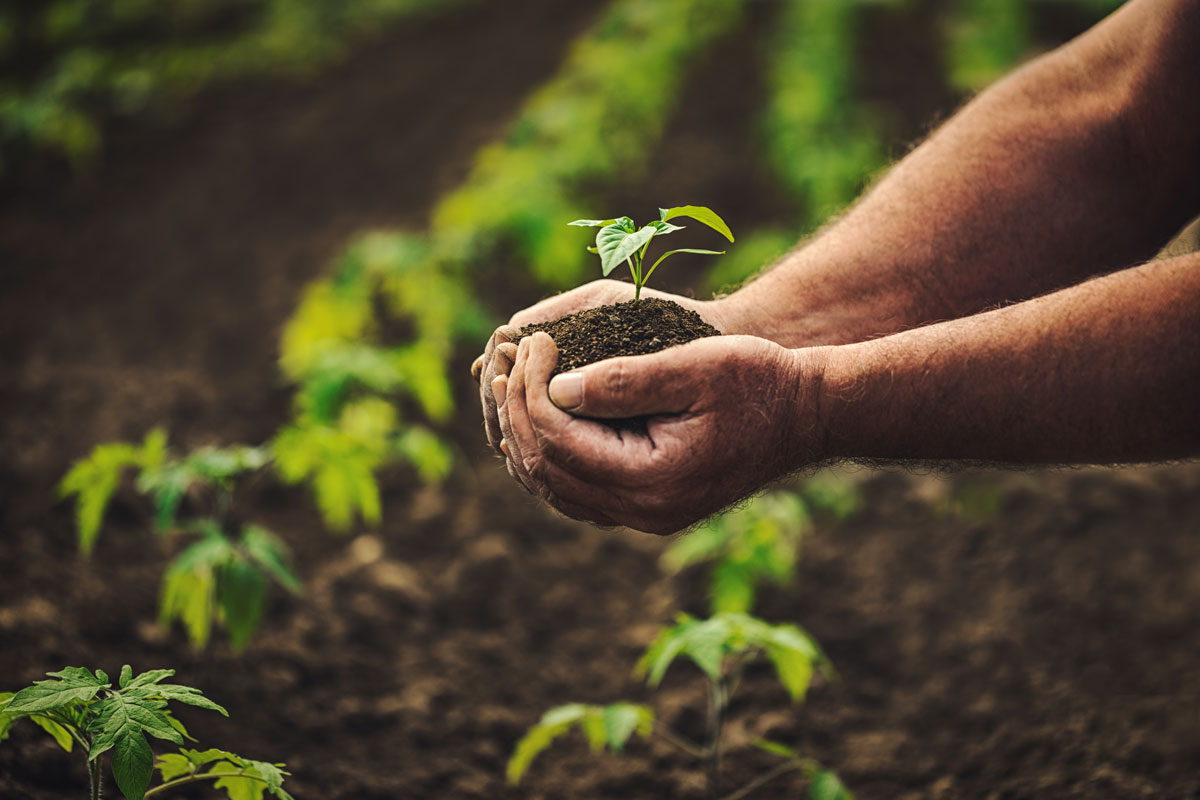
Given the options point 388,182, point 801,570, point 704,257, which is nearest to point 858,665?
point 801,570

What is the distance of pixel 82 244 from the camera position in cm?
575

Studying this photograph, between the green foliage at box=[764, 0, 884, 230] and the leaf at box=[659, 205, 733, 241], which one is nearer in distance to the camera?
the leaf at box=[659, 205, 733, 241]

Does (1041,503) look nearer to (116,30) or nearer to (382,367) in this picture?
(382,367)

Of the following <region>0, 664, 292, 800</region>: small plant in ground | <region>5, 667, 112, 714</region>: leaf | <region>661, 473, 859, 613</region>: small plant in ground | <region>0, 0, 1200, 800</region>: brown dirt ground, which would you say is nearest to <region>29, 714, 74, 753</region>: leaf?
<region>0, 664, 292, 800</region>: small plant in ground

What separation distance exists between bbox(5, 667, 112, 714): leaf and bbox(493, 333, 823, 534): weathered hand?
780 mm

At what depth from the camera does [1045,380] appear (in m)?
1.48

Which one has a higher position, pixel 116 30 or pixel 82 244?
pixel 116 30

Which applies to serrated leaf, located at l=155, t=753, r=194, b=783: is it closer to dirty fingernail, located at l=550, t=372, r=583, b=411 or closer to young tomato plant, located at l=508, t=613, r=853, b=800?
young tomato plant, located at l=508, t=613, r=853, b=800

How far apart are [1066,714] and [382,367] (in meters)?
2.40

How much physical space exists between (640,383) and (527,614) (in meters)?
1.99

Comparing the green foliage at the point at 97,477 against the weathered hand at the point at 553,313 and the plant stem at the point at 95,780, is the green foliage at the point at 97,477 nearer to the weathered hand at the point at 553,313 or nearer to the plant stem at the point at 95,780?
the plant stem at the point at 95,780

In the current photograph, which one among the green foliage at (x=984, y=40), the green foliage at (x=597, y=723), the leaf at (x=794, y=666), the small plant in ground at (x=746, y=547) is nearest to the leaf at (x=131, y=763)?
the green foliage at (x=597, y=723)

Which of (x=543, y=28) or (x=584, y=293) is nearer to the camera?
(x=584, y=293)

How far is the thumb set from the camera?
1.46 metres
